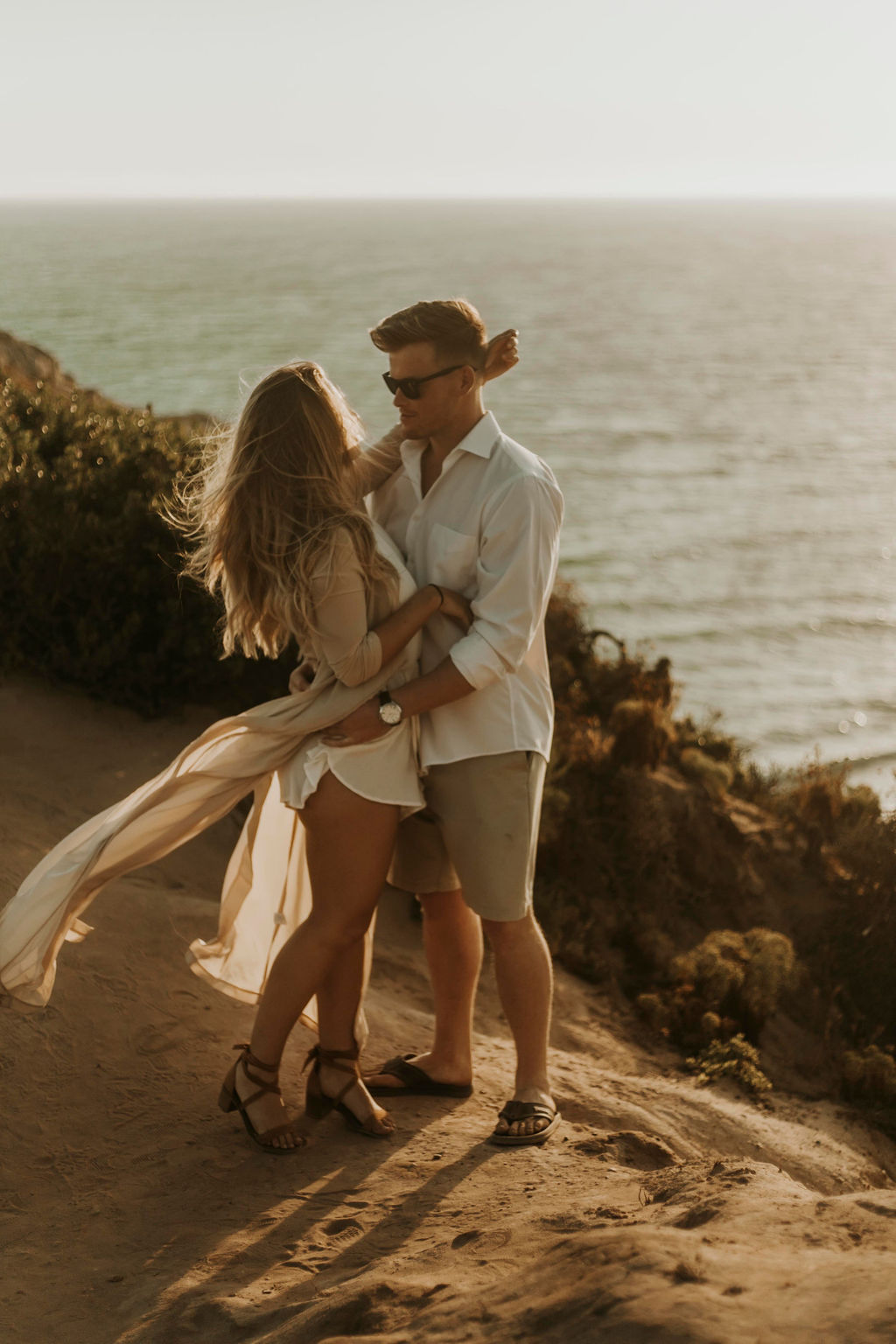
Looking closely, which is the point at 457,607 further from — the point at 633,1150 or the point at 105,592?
the point at 105,592

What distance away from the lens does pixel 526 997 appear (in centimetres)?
405

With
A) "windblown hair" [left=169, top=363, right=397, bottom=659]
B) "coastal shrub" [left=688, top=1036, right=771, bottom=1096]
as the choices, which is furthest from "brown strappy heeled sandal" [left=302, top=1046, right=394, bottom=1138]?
"coastal shrub" [left=688, top=1036, right=771, bottom=1096]

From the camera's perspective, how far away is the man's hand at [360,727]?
3672 mm

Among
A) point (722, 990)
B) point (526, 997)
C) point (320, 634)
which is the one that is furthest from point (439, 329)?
point (722, 990)

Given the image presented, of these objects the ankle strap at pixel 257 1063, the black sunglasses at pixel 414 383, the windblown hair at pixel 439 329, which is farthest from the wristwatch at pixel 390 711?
→ the ankle strap at pixel 257 1063

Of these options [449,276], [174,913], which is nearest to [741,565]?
[174,913]

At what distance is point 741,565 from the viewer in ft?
84.7

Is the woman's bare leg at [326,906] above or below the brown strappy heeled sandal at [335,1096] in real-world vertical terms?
above

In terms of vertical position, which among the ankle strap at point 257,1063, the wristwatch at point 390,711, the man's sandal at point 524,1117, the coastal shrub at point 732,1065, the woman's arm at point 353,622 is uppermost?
the woman's arm at point 353,622

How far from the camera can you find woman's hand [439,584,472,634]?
3719mm

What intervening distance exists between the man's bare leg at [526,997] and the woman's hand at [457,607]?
98 centimetres

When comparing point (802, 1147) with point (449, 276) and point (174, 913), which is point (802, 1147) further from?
point (449, 276)

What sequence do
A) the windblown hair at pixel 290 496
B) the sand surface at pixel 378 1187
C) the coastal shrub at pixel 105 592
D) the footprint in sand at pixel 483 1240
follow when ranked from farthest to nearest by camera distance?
the coastal shrub at pixel 105 592, the windblown hair at pixel 290 496, the footprint in sand at pixel 483 1240, the sand surface at pixel 378 1187

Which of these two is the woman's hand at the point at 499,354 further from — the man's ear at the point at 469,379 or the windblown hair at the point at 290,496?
the windblown hair at the point at 290,496
